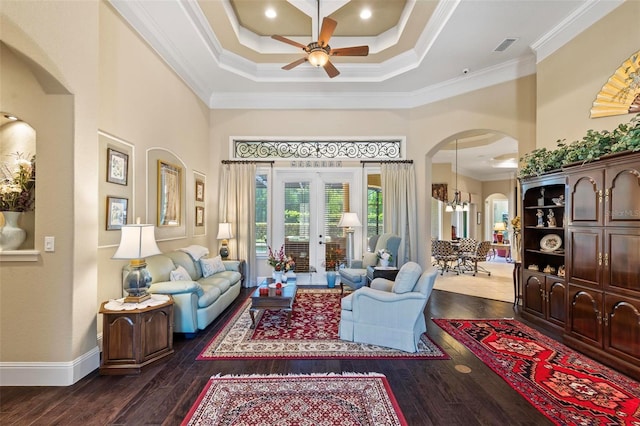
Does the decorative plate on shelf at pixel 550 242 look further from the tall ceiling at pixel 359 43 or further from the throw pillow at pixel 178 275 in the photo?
the throw pillow at pixel 178 275

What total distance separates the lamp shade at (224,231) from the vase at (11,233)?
3.28 meters

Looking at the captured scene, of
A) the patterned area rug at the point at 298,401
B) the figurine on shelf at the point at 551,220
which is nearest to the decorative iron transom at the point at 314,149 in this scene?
the figurine on shelf at the point at 551,220

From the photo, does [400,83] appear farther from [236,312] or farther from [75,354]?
[75,354]

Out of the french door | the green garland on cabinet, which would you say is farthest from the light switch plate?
the green garland on cabinet

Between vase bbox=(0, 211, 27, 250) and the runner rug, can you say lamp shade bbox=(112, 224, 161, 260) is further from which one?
the runner rug

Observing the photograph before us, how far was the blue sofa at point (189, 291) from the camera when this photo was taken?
3426 mm

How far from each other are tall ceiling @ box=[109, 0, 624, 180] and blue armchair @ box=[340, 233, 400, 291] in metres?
2.97

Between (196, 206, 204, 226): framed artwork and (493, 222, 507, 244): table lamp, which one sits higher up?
(196, 206, 204, 226): framed artwork

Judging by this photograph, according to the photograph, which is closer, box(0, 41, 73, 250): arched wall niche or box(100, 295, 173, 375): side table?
box(0, 41, 73, 250): arched wall niche

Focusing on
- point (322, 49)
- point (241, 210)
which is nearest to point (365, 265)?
point (241, 210)

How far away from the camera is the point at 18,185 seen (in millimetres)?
2641

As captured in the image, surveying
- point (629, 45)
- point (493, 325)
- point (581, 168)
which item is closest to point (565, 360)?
point (493, 325)

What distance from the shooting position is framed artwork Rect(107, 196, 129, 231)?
125 inches

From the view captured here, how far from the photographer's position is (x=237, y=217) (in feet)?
20.1
